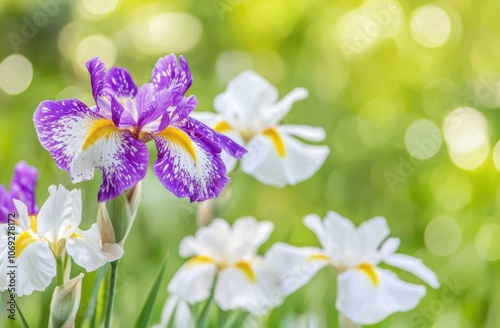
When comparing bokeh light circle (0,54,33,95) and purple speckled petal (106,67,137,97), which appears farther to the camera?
bokeh light circle (0,54,33,95)

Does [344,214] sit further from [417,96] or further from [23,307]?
[23,307]

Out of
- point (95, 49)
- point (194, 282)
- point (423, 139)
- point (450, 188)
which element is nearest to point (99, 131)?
point (194, 282)

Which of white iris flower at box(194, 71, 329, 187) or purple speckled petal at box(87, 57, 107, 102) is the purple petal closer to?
purple speckled petal at box(87, 57, 107, 102)

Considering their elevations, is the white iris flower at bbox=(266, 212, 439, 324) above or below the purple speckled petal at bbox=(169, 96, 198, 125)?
below

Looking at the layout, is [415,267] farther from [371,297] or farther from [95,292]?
[95,292]

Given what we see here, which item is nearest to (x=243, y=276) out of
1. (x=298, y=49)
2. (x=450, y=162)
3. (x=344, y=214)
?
(x=344, y=214)

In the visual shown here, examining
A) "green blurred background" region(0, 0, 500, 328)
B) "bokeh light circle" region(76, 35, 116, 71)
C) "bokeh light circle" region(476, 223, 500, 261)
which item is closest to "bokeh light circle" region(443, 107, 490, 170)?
"green blurred background" region(0, 0, 500, 328)

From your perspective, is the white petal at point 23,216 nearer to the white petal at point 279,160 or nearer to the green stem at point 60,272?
the green stem at point 60,272
